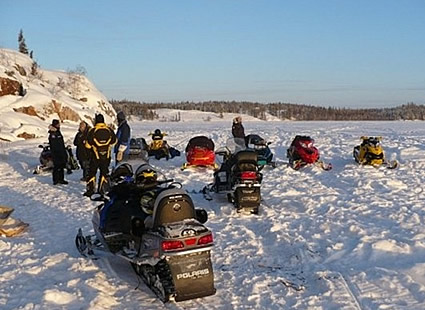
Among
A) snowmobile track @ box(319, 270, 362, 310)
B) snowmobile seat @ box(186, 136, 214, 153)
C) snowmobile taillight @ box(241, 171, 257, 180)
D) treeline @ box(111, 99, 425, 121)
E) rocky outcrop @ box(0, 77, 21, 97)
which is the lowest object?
treeline @ box(111, 99, 425, 121)

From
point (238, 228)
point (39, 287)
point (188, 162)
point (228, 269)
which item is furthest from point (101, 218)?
point (188, 162)

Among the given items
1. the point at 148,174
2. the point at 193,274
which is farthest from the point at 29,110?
the point at 193,274

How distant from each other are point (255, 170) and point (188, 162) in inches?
221

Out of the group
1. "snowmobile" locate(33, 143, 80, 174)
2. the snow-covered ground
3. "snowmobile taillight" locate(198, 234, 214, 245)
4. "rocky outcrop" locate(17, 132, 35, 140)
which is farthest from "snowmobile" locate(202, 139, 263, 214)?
"rocky outcrop" locate(17, 132, 35, 140)

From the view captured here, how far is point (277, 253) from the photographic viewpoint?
22.3ft

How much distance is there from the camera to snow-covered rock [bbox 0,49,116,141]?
25062mm

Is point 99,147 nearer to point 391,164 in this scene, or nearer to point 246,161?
point 246,161

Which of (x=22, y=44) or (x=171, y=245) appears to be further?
(x=22, y=44)

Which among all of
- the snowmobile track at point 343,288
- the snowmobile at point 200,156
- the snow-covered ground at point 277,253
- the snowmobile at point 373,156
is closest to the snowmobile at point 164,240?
the snow-covered ground at point 277,253

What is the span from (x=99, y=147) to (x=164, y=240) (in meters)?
6.56

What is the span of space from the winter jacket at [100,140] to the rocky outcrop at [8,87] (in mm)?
19601

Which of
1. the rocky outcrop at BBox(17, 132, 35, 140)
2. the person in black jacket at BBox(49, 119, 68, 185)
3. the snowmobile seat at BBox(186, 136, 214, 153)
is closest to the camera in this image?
the person in black jacket at BBox(49, 119, 68, 185)

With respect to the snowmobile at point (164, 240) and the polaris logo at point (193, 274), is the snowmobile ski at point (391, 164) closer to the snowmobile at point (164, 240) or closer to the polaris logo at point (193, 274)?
the snowmobile at point (164, 240)

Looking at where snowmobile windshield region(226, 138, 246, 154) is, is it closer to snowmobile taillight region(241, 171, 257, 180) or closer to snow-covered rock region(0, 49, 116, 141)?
snowmobile taillight region(241, 171, 257, 180)
